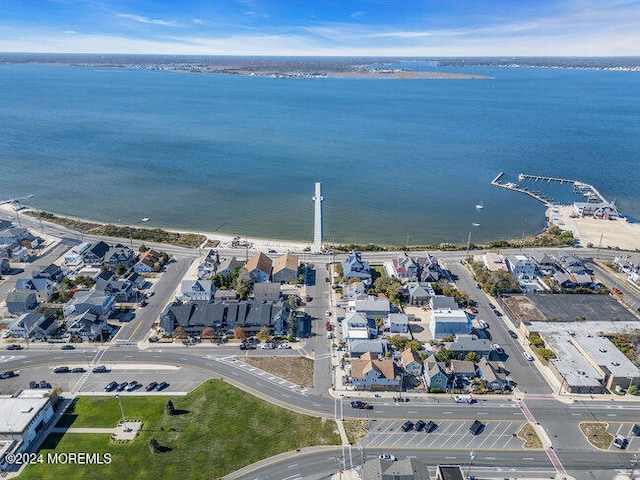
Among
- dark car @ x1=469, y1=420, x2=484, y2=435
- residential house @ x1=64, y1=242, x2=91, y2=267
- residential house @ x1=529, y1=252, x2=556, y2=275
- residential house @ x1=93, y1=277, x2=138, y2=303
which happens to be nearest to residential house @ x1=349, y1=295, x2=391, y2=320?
dark car @ x1=469, y1=420, x2=484, y2=435

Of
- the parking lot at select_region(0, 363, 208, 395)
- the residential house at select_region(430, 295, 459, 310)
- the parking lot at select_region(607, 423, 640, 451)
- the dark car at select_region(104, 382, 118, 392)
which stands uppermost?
the residential house at select_region(430, 295, 459, 310)

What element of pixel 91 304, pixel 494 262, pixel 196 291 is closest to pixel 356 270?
pixel 494 262

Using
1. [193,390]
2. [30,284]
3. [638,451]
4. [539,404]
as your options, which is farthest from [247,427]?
[30,284]

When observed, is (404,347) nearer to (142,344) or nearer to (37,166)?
(142,344)

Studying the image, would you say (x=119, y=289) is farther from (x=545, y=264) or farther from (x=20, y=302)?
(x=545, y=264)

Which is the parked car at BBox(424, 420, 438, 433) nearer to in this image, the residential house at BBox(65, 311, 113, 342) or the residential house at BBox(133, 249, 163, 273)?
the residential house at BBox(65, 311, 113, 342)

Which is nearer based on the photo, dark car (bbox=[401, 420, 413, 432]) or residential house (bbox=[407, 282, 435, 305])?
dark car (bbox=[401, 420, 413, 432])

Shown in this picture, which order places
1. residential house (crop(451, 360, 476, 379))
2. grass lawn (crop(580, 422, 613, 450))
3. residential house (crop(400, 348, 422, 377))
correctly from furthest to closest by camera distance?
residential house (crop(400, 348, 422, 377)) → residential house (crop(451, 360, 476, 379)) → grass lawn (crop(580, 422, 613, 450))
